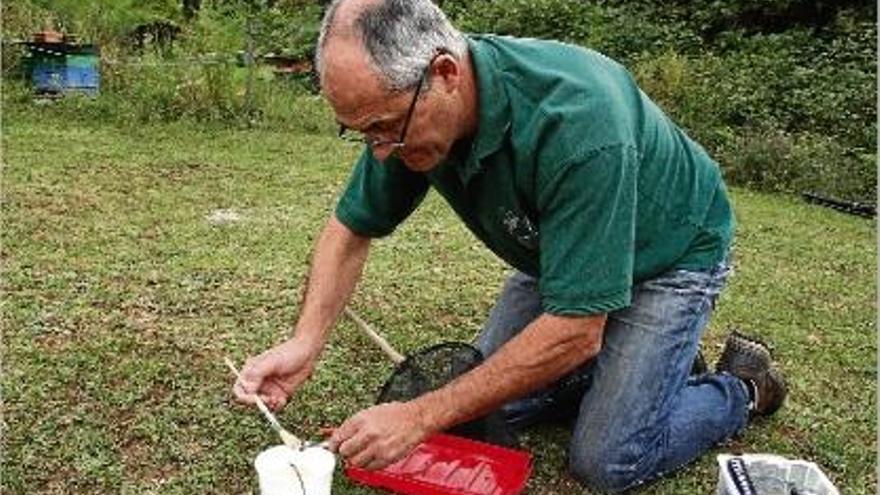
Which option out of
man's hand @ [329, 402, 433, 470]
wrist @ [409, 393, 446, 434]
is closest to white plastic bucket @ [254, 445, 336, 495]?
man's hand @ [329, 402, 433, 470]

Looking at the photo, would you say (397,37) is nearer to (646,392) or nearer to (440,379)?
(440,379)

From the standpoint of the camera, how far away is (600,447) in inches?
107

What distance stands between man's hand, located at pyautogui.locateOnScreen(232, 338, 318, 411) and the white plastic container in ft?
3.43

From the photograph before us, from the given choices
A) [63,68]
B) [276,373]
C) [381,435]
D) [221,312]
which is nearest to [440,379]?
[276,373]

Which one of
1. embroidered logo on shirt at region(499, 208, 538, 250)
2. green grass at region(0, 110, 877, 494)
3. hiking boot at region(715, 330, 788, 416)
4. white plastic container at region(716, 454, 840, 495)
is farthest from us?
hiking boot at region(715, 330, 788, 416)

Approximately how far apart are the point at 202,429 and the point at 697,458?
1385mm

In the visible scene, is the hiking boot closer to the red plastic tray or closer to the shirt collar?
the red plastic tray

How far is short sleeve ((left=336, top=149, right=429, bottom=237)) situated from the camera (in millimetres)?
2773

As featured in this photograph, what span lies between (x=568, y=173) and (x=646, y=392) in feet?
2.50

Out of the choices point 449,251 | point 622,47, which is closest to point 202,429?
point 449,251

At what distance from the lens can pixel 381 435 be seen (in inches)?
88.8

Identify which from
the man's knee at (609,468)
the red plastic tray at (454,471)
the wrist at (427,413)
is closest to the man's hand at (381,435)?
the wrist at (427,413)

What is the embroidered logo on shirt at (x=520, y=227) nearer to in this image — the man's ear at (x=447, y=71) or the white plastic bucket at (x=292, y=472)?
the man's ear at (x=447, y=71)

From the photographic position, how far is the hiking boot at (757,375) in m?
3.16
